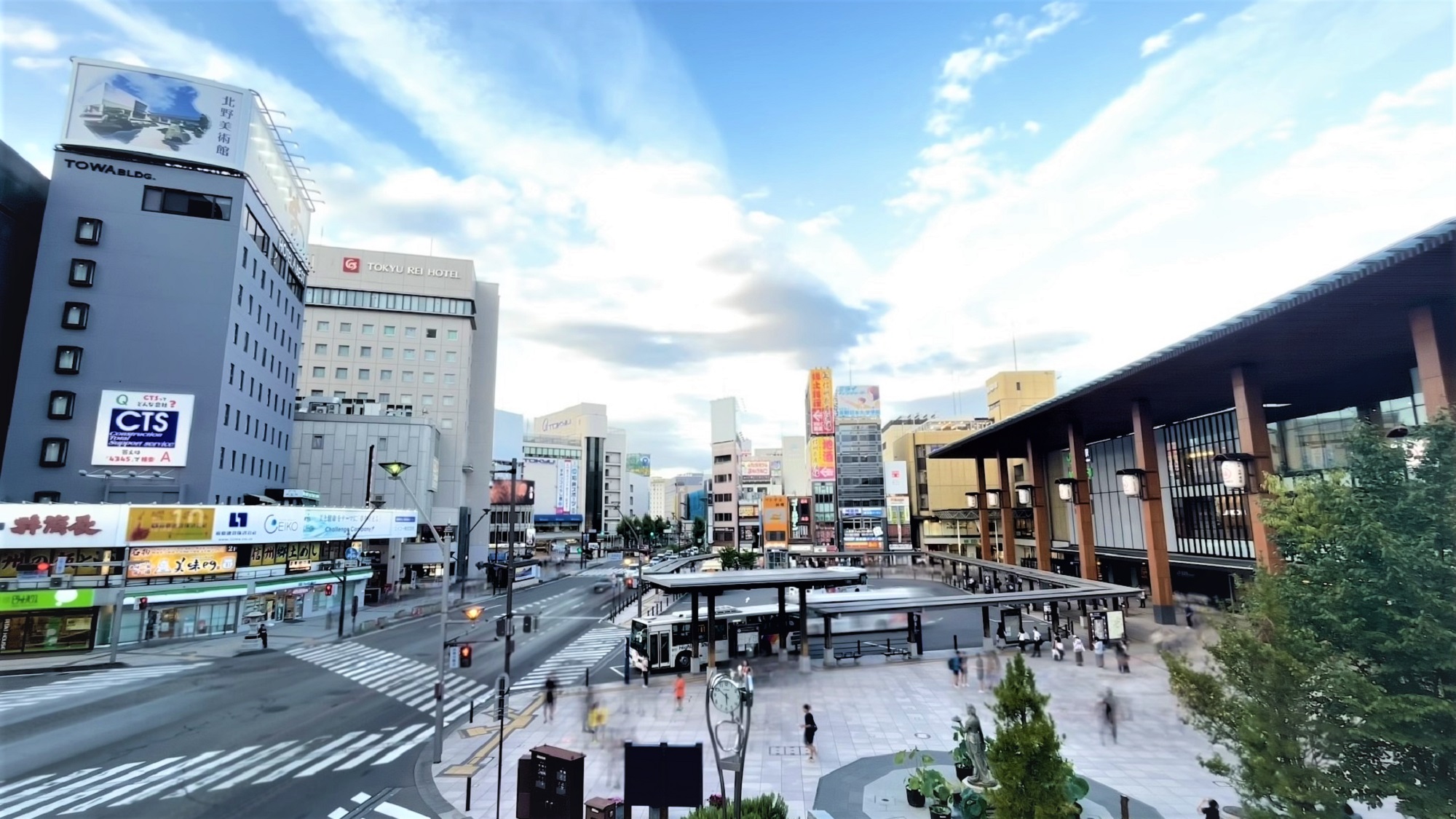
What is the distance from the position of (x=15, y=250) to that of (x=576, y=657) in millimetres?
45989

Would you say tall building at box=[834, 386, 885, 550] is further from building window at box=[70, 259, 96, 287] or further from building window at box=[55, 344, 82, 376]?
building window at box=[70, 259, 96, 287]

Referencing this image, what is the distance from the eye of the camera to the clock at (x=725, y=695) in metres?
12.2

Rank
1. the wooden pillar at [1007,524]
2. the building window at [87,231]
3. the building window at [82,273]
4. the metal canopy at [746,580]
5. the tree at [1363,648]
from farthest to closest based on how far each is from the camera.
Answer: the wooden pillar at [1007,524], the building window at [87,231], the building window at [82,273], the metal canopy at [746,580], the tree at [1363,648]

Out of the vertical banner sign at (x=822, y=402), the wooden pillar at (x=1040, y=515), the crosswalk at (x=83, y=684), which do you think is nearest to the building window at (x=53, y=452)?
the crosswalk at (x=83, y=684)

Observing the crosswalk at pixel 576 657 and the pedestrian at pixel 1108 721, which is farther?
the crosswalk at pixel 576 657

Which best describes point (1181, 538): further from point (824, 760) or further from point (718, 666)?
point (824, 760)

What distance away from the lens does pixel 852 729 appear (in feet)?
67.4

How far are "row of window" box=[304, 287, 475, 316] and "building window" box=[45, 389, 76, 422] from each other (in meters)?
46.3

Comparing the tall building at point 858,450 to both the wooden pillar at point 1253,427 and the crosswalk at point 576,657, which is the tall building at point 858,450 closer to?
the crosswalk at point 576,657

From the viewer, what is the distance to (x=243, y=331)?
48.2 meters

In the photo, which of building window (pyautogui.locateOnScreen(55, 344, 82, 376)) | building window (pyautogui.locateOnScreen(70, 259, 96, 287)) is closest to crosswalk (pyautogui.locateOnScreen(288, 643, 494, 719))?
building window (pyautogui.locateOnScreen(55, 344, 82, 376))

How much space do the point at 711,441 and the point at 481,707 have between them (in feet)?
326

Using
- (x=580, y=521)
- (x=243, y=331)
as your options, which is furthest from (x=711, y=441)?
(x=243, y=331)

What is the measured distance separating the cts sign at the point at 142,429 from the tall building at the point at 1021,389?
9765 cm
